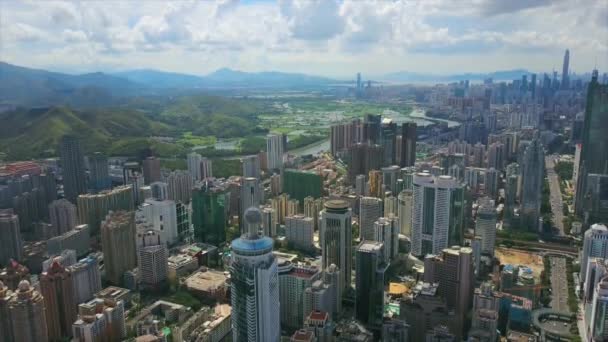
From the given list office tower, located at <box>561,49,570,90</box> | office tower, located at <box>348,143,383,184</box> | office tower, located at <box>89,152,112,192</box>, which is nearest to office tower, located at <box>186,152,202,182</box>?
office tower, located at <box>89,152,112,192</box>

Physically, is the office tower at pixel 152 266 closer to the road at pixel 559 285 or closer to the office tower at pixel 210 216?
the office tower at pixel 210 216

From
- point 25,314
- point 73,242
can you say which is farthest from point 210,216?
point 25,314

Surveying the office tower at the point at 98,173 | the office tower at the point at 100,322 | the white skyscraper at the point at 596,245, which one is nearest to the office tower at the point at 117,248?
the office tower at the point at 100,322

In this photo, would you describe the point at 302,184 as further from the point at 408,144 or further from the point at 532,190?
the point at 532,190

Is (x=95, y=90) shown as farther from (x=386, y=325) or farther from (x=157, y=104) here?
(x=386, y=325)

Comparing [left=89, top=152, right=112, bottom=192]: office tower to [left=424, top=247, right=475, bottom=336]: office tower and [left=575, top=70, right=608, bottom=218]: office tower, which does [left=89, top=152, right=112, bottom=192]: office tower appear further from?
[left=575, top=70, right=608, bottom=218]: office tower
